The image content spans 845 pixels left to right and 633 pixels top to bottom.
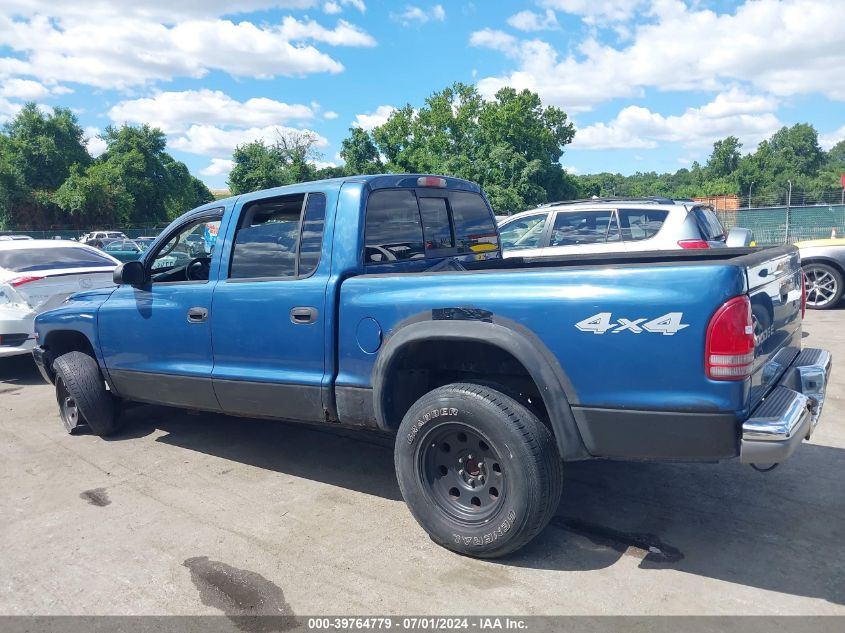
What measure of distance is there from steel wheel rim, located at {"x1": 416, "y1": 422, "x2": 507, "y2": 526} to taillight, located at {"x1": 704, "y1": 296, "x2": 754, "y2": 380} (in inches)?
44.3

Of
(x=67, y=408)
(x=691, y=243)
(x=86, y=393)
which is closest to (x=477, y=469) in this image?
(x=86, y=393)

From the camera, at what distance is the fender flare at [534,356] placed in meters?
3.09

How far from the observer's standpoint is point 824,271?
1042 cm

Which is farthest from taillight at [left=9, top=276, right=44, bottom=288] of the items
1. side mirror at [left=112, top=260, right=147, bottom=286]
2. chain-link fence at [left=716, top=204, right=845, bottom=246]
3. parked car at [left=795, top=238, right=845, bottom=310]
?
chain-link fence at [left=716, top=204, right=845, bottom=246]

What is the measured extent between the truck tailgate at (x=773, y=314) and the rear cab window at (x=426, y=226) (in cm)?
207

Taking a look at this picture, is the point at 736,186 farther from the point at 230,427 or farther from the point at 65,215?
the point at 230,427

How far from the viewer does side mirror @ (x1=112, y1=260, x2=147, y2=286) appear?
189 inches

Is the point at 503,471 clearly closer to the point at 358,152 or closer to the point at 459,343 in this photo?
the point at 459,343

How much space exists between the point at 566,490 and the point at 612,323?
1755 mm

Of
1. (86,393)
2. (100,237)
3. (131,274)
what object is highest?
(131,274)

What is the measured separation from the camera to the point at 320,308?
388 centimetres

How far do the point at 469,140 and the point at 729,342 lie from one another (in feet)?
185

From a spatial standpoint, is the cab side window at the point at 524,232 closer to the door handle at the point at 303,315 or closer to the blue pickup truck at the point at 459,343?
the blue pickup truck at the point at 459,343

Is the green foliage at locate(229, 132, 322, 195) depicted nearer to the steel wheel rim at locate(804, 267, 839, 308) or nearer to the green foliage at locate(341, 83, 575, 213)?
the green foliage at locate(341, 83, 575, 213)
